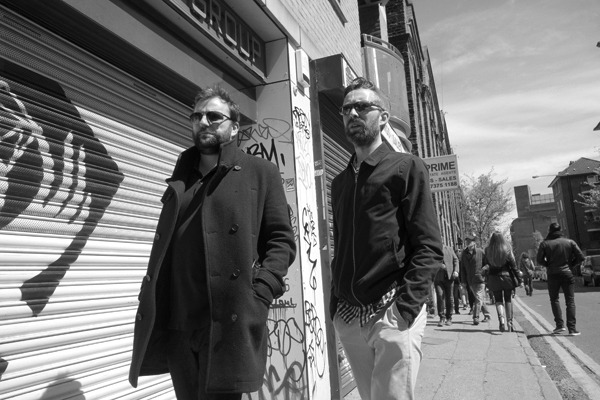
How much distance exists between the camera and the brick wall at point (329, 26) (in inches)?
225

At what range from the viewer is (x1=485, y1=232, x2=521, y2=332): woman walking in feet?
30.2

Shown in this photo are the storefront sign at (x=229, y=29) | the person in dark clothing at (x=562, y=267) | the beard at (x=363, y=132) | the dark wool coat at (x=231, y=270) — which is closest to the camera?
the dark wool coat at (x=231, y=270)

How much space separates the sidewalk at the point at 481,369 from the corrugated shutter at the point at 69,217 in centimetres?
291

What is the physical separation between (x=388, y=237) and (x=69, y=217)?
5.97 feet

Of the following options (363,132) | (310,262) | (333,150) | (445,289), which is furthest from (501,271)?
(363,132)

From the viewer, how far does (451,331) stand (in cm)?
969

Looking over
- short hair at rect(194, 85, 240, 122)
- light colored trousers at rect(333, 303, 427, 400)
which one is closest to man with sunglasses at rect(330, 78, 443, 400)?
light colored trousers at rect(333, 303, 427, 400)

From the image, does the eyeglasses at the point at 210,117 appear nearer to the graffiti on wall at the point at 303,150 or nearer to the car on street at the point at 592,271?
the graffiti on wall at the point at 303,150

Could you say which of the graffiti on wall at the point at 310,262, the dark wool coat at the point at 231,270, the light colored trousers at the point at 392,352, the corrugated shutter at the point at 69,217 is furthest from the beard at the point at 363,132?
the graffiti on wall at the point at 310,262

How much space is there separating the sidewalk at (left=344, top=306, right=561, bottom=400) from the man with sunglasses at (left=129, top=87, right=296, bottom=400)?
331 centimetres

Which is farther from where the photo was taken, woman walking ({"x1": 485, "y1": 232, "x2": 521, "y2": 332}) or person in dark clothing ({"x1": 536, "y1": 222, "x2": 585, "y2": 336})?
woman walking ({"x1": 485, "y1": 232, "x2": 521, "y2": 332})

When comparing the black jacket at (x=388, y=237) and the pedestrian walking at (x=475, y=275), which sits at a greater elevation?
the black jacket at (x=388, y=237)

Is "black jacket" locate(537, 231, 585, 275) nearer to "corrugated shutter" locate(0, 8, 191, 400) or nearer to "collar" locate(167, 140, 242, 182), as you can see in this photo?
"corrugated shutter" locate(0, 8, 191, 400)

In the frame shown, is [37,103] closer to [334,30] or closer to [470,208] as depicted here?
[334,30]
